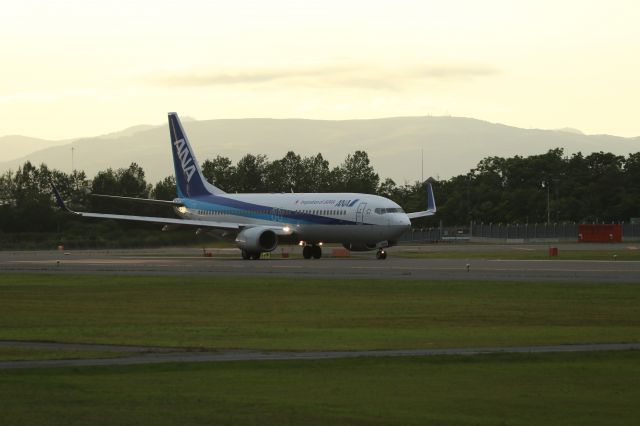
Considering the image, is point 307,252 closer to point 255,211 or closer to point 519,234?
point 255,211

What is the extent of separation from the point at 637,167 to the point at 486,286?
5710 inches

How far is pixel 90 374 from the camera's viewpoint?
22266 mm

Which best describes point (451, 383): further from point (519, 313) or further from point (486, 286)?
point (486, 286)

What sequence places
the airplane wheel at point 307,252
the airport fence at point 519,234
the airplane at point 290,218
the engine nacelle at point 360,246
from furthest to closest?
1. the airport fence at point 519,234
2. the airplane wheel at point 307,252
3. the engine nacelle at point 360,246
4. the airplane at point 290,218

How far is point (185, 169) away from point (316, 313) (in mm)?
57186

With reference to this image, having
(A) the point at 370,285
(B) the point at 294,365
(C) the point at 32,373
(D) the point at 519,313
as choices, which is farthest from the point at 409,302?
(C) the point at 32,373

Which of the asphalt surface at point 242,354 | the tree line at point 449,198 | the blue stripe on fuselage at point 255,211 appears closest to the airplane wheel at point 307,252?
the blue stripe on fuselage at point 255,211

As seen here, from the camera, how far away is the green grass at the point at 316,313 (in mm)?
29062

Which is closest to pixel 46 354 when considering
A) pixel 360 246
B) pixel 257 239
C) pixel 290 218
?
pixel 257 239

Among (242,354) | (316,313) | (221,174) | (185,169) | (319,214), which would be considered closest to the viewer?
(242,354)

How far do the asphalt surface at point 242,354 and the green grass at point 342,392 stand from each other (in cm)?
82

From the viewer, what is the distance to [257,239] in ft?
261

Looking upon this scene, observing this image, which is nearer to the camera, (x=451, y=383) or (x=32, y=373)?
(x=451, y=383)

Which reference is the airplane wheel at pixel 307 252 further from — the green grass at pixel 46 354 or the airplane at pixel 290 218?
the green grass at pixel 46 354
